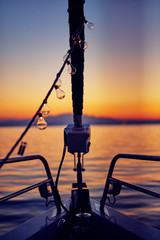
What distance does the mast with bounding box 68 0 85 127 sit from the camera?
196cm

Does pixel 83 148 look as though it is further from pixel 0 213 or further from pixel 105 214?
pixel 0 213

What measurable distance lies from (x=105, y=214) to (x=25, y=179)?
822 cm

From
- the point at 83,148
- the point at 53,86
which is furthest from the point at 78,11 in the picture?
the point at 83,148

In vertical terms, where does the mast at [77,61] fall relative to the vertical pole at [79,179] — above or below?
above

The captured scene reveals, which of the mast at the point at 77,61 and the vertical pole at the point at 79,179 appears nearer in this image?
the mast at the point at 77,61

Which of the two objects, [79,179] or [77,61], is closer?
[77,61]

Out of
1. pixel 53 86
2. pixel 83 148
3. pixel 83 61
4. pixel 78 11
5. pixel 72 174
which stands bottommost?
pixel 72 174

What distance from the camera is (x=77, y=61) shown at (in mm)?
2141

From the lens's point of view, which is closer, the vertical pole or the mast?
the mast

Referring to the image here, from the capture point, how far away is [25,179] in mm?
10430

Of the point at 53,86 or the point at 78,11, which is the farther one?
the point at 78,11

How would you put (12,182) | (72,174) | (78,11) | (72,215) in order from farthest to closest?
1. (72,174)
2. (12,182)
3. (72,215)
4. (78,11)

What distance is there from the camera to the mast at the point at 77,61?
6.44 ft

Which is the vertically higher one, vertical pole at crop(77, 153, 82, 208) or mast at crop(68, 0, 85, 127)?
mast at crop(68, 0, 85, 127)
